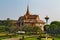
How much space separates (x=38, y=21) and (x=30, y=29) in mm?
18695

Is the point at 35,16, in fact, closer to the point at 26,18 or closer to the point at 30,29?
the point at 26,18

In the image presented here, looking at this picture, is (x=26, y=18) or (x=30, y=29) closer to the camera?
(x=30, y=29)

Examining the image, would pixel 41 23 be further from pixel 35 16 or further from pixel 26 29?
pixel 26 29

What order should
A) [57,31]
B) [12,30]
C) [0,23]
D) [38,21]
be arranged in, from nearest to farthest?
[57,31], [12,30], [0,23], [38,21]

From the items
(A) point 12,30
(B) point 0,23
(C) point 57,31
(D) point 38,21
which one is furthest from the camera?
(D) point 38,21

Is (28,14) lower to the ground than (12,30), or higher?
higher

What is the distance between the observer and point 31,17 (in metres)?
60.1

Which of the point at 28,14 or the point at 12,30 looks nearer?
the point at 12,30

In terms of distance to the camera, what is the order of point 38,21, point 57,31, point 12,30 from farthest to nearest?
point 38,21, point 12,30, point 57,31

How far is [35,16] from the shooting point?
60.2m

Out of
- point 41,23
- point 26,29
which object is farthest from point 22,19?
point 26,29

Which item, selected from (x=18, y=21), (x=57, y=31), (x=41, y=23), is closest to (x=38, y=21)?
(x=41, y=23)

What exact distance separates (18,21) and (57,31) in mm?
28337

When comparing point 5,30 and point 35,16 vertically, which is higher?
point 35,16
